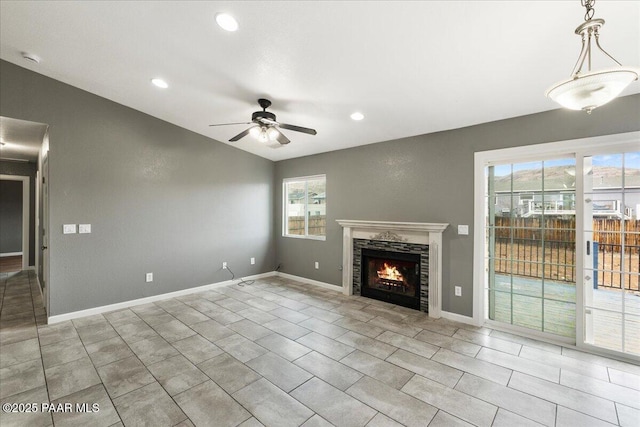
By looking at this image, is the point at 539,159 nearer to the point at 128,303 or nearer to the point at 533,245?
the point at 533,245

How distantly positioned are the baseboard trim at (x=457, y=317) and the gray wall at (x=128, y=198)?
153 inches

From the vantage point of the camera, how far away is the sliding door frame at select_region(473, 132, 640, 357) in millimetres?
2832

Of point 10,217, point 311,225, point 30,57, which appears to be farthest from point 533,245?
point 10,217

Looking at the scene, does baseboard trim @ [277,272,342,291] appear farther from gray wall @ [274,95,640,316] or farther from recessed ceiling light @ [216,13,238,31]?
recessed ceiling light @ [216,13,238,31]

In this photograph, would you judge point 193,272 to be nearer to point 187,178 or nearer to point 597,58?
point 187,178

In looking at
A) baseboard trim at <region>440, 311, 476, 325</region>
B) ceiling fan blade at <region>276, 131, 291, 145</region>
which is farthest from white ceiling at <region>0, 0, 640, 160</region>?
baseboard trim at <region>440, 311, 476, 325</region>

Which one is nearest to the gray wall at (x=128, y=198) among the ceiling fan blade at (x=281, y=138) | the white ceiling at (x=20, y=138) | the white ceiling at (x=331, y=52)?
→ the white ceiling at (x=20, y=138)

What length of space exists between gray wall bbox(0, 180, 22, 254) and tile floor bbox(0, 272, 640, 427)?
7314mm

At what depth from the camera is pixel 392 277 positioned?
4496 millimetres

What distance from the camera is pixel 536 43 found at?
7.04ft

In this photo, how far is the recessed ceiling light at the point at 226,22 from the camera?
7.29 feet

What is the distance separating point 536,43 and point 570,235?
2.19 m

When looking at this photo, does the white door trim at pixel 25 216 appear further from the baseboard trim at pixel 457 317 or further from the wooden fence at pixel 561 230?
the wooden fence at pixel 561 230

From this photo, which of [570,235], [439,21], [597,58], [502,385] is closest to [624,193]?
[570,235]
